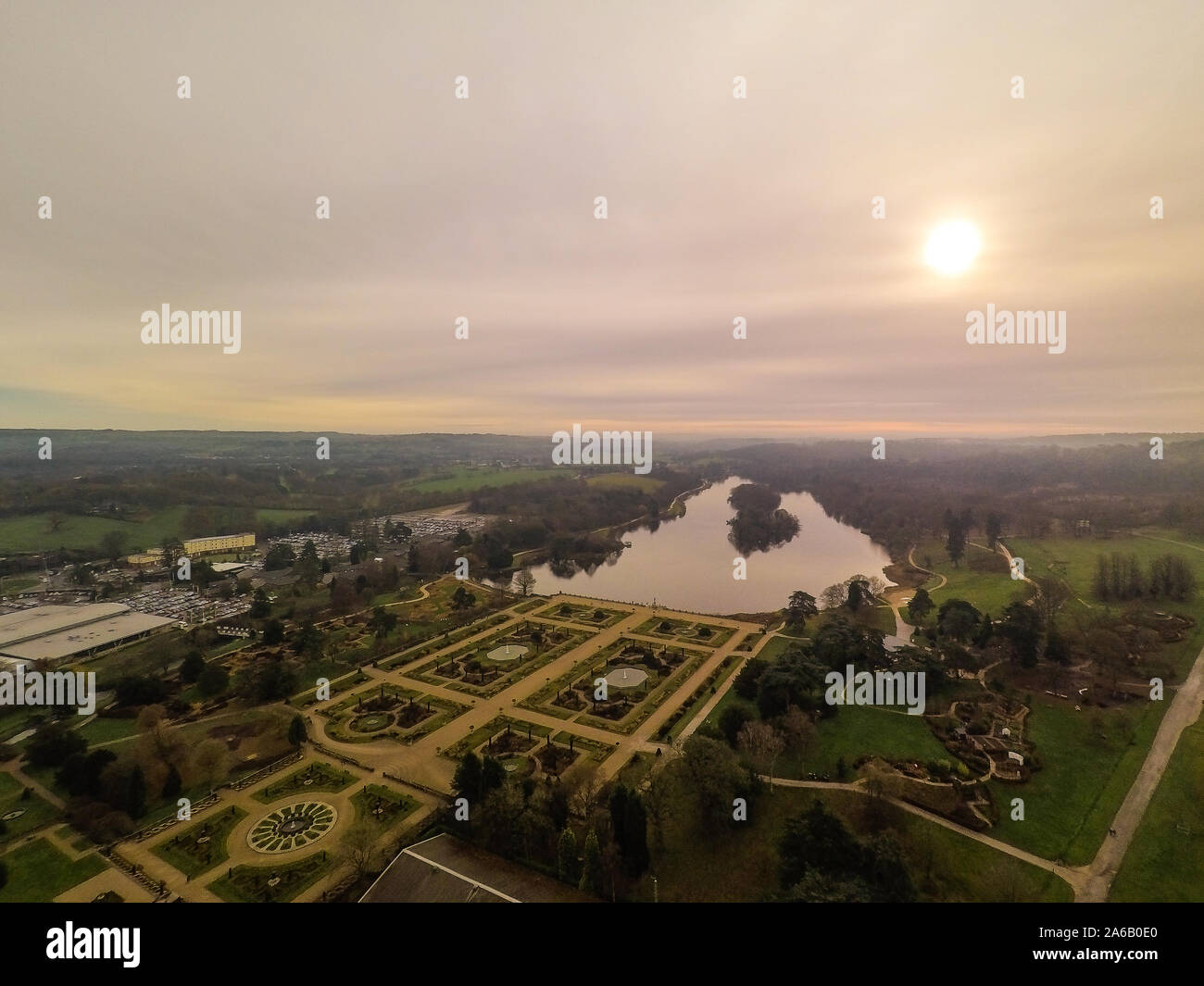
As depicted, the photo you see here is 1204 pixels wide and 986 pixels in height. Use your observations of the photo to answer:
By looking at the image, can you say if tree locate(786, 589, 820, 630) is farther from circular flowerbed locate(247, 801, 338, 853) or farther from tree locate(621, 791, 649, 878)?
circular flowerbed locate(247, 801, 338, 853)

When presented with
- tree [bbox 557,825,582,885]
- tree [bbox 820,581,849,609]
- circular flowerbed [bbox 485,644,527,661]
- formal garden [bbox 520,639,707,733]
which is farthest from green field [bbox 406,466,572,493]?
tree [bbox 557,825,582,885]

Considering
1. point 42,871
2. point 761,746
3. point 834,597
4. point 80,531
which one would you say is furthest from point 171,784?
point 80,531

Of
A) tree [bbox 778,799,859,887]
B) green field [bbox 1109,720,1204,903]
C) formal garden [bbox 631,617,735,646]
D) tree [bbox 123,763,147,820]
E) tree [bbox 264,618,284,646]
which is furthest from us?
formal garden [bbox 631,617,735,646]

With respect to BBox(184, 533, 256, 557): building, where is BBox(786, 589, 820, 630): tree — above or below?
below

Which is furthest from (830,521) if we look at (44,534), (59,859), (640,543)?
(44,534)

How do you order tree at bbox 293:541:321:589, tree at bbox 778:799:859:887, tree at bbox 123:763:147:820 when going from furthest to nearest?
tree at bbox 293:541:321:589
tree at bbox 123:763:147:820
tree at bbox 778:799:859:887

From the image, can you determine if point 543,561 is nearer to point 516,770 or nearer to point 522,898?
point 516,770

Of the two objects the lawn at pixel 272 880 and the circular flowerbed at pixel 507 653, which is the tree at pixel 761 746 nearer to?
the lawn at pixel 272 880

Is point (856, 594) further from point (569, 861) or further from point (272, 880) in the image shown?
point (272, 880)
